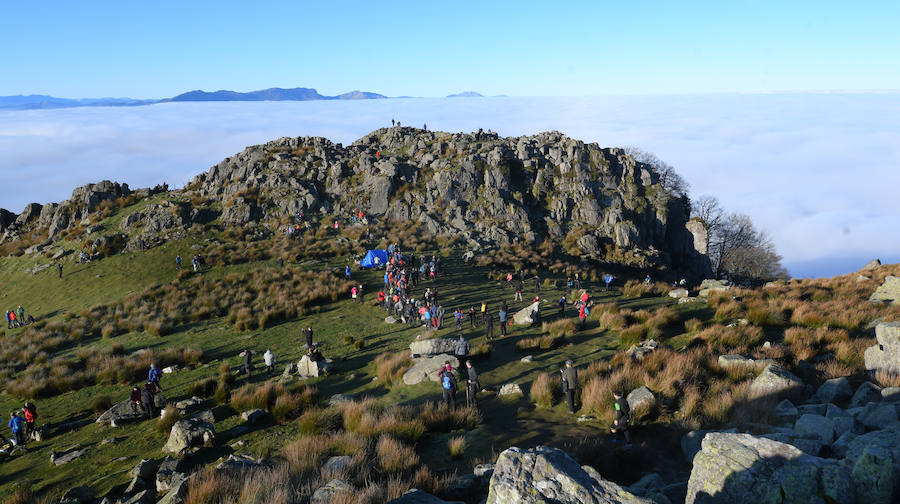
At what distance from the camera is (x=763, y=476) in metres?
6.77

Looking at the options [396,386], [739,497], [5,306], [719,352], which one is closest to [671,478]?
[739,497]

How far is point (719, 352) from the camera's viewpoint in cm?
1666

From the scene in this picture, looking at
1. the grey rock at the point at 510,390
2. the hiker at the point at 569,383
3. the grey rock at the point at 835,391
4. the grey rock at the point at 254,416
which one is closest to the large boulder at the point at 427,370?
the grey rock at the point at 510,390

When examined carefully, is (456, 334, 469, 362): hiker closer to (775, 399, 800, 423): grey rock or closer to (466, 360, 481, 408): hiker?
(466, 360, 481, 408): hiker

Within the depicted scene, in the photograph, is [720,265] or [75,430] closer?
[75,430]

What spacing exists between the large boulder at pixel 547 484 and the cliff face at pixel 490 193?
138 feet

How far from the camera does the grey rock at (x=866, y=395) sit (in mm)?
10859

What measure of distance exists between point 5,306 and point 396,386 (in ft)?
139

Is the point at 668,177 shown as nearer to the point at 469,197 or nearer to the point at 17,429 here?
the point at 469,197

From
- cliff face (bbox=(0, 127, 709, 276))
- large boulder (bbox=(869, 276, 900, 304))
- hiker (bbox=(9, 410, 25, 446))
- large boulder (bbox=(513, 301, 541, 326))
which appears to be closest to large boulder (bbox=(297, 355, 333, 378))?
hiker (bbox=(9, 410, 25, 446))

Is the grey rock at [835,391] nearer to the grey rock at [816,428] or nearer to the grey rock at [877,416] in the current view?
the grey rock at [877,416]

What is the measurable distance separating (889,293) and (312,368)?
27.5 meters

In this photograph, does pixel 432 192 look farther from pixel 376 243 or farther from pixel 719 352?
pixel 719 352

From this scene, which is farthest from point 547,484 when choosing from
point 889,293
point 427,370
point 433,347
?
point 889,293
